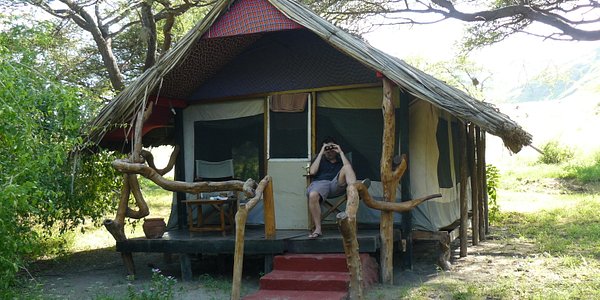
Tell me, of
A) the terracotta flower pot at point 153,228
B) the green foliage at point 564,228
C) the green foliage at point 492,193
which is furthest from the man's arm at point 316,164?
the green foliage at point 492,193

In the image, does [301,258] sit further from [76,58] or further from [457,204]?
[76,58]

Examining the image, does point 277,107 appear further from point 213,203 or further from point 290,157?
point 213,203

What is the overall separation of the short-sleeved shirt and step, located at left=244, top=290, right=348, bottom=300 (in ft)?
5.59

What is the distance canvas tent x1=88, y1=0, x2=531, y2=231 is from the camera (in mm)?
7359

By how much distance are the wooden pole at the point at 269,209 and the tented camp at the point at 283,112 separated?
229mm

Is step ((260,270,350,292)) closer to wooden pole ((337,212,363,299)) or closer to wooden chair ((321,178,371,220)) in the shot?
wooden pole ((337,212,363,299))

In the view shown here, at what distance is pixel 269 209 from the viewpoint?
6984 millimetres

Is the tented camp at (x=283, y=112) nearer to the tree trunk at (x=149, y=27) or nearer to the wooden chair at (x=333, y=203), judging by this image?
the wooden chair at (x=333, y=203)

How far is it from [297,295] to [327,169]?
1913mm

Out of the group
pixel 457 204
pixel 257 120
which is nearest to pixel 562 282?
pixel 457 204

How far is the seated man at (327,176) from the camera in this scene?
7176 mm

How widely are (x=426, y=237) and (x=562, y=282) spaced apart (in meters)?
1.60

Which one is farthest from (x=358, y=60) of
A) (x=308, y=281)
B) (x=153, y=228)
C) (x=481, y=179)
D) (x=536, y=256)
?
(x=481, y=179)

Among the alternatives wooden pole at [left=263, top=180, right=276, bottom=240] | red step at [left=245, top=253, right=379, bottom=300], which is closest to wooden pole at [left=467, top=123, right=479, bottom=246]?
red step at [left=245, top=253, right=379, bottom=300]
